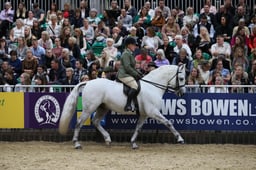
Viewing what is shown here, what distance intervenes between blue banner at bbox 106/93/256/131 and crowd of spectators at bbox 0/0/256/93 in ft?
0.89

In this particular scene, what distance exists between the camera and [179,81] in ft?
59.9

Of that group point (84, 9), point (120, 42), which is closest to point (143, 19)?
point (120, 42)

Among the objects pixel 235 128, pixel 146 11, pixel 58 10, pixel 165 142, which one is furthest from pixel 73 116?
pixel 58 10

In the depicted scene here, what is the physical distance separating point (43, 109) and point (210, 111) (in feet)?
13.5

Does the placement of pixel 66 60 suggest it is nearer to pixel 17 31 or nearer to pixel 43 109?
pixel 43 109

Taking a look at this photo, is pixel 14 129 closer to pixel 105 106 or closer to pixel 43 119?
pixel 43 119

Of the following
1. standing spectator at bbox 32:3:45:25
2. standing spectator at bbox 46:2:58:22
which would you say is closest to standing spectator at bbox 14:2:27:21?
standing spectator at bbox 32:3:45:25

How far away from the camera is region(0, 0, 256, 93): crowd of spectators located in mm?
20062

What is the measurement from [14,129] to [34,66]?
2.63m

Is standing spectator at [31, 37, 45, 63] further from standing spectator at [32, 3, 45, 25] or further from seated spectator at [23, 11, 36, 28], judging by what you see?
standing spectator at [32, 3, 45, 25]

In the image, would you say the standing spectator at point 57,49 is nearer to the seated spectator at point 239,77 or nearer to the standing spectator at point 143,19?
the standing spectator at point 143,19

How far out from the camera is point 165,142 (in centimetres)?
1897

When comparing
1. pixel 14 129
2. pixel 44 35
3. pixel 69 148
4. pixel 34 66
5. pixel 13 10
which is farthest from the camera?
pixel 13 10

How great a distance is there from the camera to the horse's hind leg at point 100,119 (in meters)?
18.2
